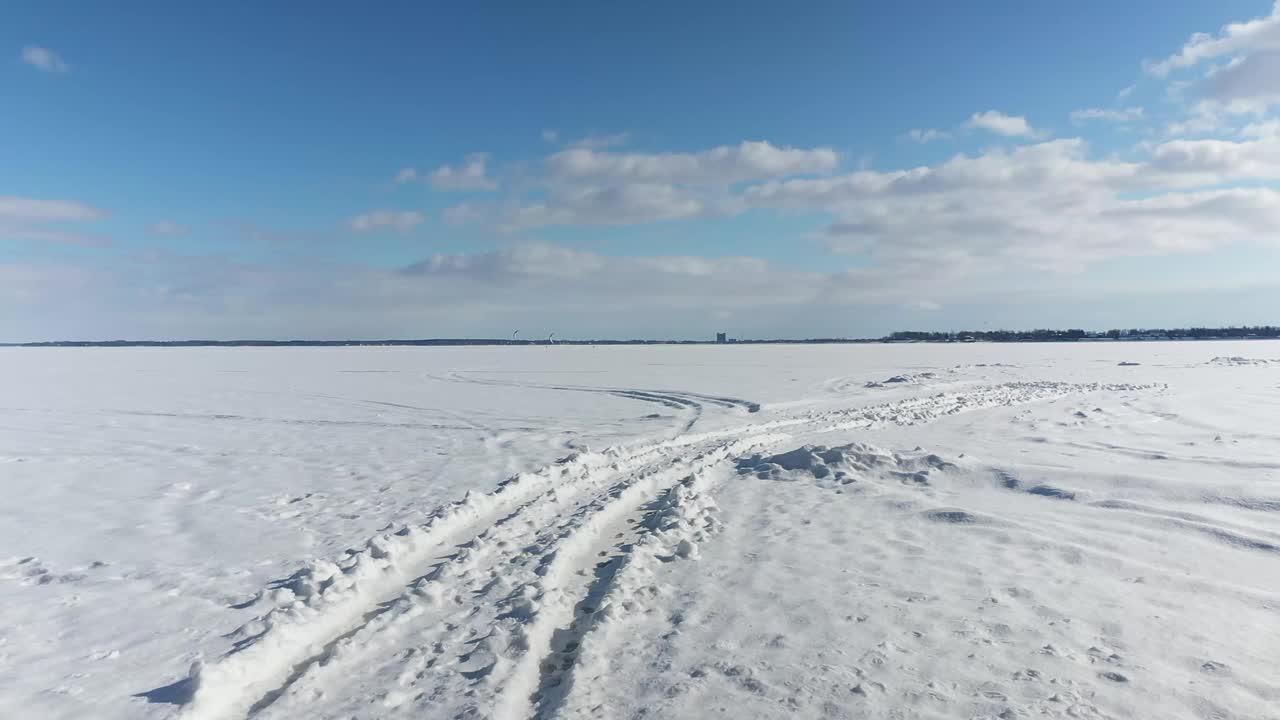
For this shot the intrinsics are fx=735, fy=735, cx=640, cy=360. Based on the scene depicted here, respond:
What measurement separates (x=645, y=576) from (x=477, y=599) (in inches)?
53.7

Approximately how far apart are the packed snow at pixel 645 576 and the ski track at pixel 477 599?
28 millimetres

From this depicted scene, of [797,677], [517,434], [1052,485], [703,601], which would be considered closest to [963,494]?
[1052,485]

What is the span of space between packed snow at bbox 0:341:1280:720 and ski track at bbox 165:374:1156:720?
0.03 metres

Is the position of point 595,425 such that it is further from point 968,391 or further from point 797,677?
point 968,391

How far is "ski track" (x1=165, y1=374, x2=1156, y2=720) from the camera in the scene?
4172 mm

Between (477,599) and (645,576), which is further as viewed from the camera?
(645,576)

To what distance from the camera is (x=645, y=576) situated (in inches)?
237

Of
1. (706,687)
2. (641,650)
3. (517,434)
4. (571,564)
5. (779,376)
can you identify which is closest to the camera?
(706,687)

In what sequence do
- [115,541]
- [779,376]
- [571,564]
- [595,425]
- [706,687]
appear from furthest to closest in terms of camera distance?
[779,376] → [595,425] → [115,541] → [571,564] → [706,687]

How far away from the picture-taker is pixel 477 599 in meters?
5.52

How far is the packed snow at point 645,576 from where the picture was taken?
4.12 metres

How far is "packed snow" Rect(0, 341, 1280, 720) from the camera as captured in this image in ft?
13.5

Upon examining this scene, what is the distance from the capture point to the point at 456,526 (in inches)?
303

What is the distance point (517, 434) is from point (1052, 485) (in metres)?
9.30
